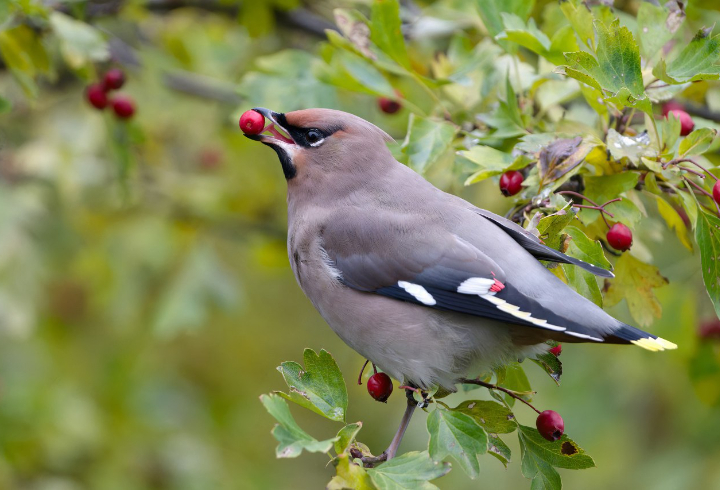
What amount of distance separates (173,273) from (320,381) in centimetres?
386

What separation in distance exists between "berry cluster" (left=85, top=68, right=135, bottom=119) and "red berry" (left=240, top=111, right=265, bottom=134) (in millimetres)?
1522

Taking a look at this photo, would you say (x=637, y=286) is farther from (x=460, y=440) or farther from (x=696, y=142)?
(x=460, y=440)

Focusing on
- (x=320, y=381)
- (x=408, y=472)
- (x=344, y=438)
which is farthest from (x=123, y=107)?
(x=408, y=472)

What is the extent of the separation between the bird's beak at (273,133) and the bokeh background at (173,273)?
24.1 inches

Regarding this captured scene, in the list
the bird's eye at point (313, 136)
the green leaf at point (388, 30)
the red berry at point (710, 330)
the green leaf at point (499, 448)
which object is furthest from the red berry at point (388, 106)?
the green leaf at point (499, 448)

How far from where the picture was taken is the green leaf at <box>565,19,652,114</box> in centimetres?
289

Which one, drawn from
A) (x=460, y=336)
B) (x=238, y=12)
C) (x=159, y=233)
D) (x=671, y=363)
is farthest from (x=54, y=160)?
(x=671, y=363)

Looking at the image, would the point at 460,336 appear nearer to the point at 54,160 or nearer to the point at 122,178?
the point at 122,178

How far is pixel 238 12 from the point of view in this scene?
519 centimetres

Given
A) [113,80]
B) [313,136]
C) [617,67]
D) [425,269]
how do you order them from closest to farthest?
[617,67] < [425,269] < [313,136] < [113,80]

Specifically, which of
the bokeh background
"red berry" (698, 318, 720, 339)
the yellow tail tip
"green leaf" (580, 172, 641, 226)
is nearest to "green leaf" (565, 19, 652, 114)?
"green leaf" (580, 172, 641, 226)

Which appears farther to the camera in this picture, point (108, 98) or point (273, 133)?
point (108, 98)

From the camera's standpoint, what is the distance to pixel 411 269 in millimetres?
3191

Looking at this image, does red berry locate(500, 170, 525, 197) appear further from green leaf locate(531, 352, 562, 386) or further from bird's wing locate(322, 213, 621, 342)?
green leaf locate(531, 352, 562, 386)
